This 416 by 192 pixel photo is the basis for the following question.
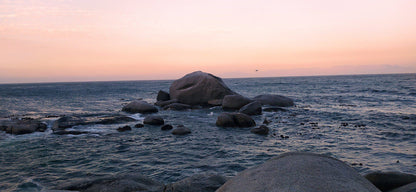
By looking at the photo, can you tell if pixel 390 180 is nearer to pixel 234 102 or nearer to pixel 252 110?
pixel 252 110

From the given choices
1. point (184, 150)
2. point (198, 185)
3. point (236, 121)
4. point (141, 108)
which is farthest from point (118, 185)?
point (141, 108)

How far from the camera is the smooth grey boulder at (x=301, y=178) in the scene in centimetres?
329

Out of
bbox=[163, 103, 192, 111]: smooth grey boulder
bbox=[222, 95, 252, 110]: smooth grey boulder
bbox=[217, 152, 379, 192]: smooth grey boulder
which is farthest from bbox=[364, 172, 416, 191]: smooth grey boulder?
bbox=[163, 103, 192, 111]: smooth grey boulder

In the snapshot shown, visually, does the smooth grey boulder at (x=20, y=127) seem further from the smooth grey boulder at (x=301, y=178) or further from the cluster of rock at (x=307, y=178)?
the smooth grey boulder at (x=301, y=178)

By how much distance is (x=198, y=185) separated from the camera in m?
6.34

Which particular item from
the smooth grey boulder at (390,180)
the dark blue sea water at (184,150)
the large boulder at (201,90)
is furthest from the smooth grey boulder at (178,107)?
the smooth grey boulder at (390,180)

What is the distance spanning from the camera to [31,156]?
1134cm

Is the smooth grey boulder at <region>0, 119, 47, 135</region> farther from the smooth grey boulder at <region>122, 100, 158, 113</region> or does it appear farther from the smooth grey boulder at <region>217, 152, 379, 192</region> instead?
the smooth grey boulder at <region>217, 152, 379, 192</region>

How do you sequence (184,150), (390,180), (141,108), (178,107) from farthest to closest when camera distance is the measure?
(178,107) < (141,108) < (184,150) < (390,180)

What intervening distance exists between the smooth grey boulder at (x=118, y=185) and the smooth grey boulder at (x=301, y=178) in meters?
3.03

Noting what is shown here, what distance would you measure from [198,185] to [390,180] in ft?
14.1

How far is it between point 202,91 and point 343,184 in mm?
26609

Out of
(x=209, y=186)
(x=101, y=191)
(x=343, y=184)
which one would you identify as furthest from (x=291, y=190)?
(x=101, y=191)

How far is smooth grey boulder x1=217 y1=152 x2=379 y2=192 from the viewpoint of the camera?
3.29 metres
